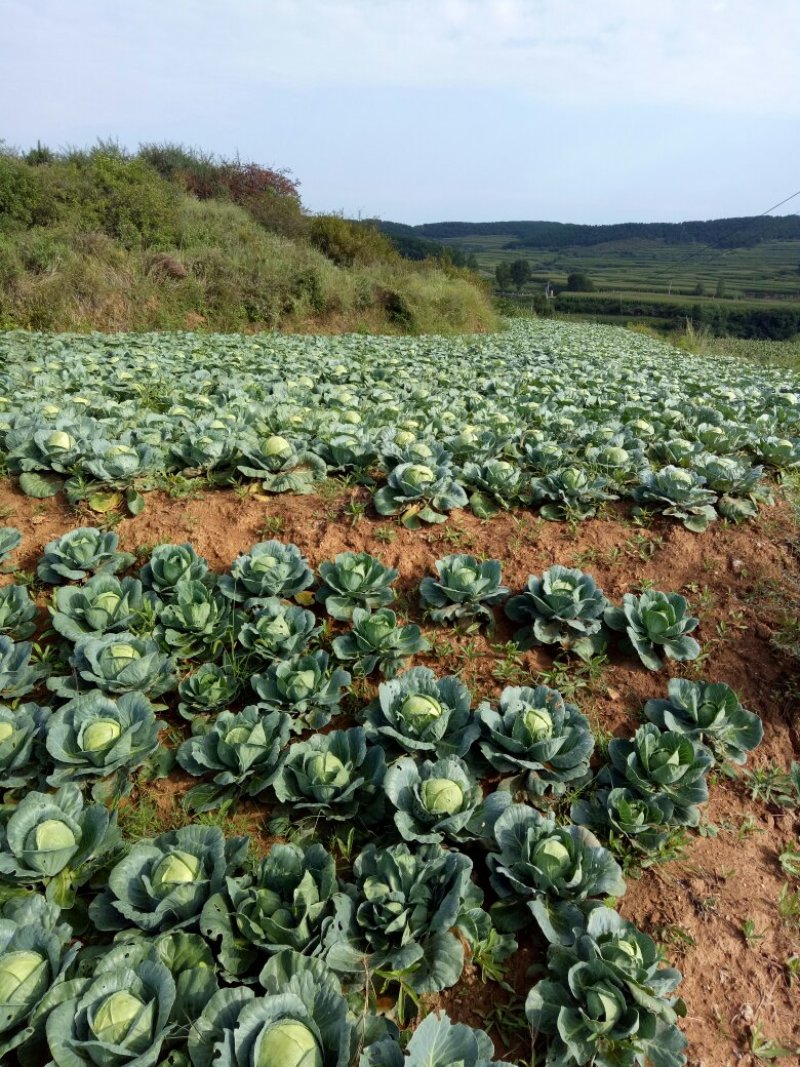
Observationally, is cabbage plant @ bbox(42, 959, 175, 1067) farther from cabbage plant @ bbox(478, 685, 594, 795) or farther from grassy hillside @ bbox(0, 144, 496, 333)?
grassy hillside @ bbox(0, 144, 496, 333)

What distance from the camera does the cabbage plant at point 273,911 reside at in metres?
1.87

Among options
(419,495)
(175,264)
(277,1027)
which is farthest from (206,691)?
(175,264)

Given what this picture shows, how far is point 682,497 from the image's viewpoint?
13.9 ft

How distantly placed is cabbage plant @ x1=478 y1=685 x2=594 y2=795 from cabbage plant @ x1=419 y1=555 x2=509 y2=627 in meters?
0.74

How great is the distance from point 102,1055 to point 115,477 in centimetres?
342

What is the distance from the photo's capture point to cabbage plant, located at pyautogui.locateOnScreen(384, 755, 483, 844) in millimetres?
2223

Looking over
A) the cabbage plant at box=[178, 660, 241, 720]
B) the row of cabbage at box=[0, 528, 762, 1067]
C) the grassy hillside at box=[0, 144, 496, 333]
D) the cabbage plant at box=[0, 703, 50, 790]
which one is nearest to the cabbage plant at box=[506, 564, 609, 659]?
the row of cabbage at box=[0, 528, 762, 1067]

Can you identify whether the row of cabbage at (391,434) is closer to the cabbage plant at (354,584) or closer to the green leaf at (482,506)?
the green leaf at (482,506)

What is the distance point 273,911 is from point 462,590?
6.00 feet

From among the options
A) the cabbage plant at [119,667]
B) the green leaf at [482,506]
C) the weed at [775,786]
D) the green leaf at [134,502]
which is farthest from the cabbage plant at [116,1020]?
the green leaf at [482,506]

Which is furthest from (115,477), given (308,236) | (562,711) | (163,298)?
(308,236)

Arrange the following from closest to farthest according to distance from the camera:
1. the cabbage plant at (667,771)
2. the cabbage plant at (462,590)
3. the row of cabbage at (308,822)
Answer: the row of cabbage at (308,822)
the cabbage plant at (667,771)
the cabbage plant at (462,590)

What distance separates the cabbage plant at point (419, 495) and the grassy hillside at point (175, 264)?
512 inches

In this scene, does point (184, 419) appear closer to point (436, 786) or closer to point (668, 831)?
point (436, 786)
